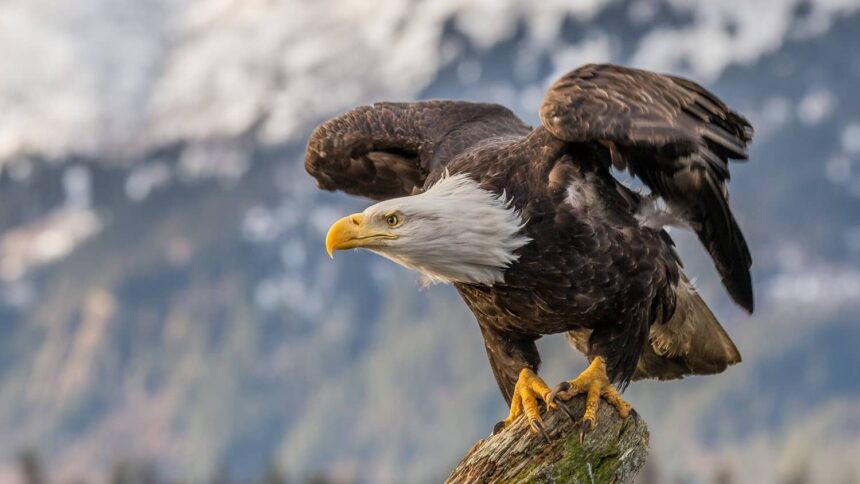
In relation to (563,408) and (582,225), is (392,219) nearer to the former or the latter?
(582,225)

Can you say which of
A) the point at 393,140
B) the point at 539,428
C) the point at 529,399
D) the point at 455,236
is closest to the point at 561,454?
the point at 539,428

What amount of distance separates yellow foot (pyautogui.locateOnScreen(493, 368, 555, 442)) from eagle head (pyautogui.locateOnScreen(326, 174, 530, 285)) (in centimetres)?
82

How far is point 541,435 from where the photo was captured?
7223 millimetres

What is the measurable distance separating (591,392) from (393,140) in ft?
10.5

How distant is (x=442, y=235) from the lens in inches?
290

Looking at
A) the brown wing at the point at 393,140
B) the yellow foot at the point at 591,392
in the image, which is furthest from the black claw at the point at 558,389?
the brown wing at the point at 393,140

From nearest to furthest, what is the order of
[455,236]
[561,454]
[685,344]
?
[561,454] < [455,236] < [685,344]

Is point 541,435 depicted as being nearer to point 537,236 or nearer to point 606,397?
point 606,397

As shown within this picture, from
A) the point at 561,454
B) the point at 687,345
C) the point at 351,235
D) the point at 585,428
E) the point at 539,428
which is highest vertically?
the point at 351,235

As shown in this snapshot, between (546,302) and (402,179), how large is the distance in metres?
2.86

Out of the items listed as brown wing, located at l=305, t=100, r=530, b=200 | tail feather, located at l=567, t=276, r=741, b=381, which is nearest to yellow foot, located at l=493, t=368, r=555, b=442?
tail feather, located at l=567, t=276, r=741, b=381

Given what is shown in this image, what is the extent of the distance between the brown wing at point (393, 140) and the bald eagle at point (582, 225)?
882mm

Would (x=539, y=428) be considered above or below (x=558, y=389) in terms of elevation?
below

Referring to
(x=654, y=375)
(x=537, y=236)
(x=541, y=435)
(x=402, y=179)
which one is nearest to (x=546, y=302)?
(x=537, y=236)
